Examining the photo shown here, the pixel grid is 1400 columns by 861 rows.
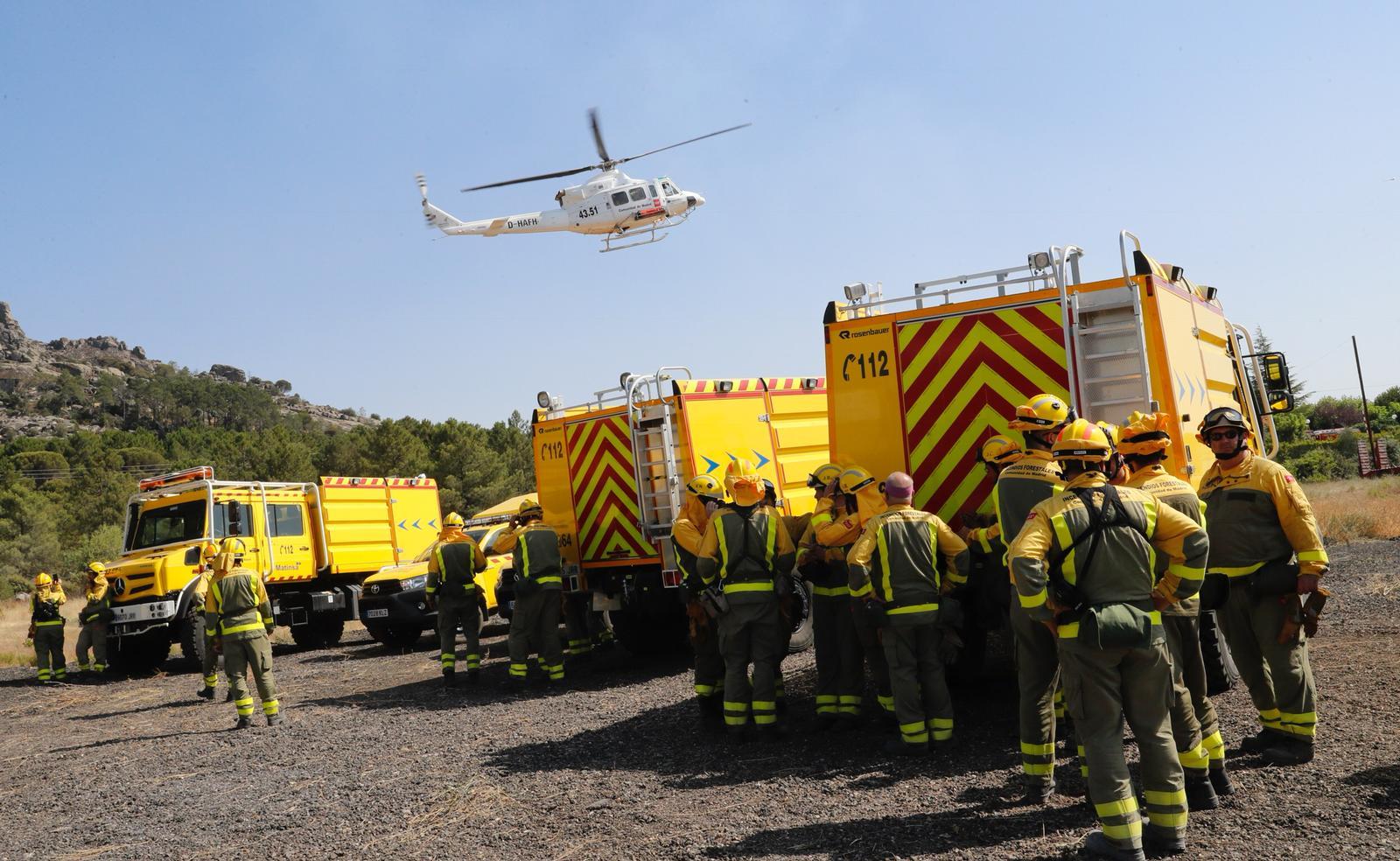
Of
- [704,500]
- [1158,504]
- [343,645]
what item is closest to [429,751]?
[704,500]

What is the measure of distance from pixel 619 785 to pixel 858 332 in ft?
12.1

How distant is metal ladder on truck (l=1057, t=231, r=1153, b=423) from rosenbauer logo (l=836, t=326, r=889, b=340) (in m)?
1.40

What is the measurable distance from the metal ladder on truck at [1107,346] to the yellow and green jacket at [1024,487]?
1.31 meters

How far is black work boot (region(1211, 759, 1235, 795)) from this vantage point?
15.9ft

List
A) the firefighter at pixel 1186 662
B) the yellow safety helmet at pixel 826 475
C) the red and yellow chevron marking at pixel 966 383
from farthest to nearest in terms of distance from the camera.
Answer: the yellow safety helmet at pixel 826 475
the red and yellow chevron marking at pixel 966 383
the firefighter at pixel 1186 662

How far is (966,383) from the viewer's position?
736 centimetres

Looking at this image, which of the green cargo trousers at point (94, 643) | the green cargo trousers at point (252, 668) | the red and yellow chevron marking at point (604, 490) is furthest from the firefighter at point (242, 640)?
the green cargo trousers at point (94, 643)

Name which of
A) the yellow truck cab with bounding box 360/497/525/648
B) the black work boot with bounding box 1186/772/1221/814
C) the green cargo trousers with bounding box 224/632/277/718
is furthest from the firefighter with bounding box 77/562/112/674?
the black work boot with bounding box 1186/772/1221/814

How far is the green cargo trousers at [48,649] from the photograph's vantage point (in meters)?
15.2

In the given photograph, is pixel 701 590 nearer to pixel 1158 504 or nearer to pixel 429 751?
pixel 429 751

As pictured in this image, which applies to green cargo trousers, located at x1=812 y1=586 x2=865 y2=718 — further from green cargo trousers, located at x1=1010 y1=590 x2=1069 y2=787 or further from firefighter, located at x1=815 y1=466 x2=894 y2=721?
green cargo trousers, located at x1=1010 y1=590 x2=1069 y2=787

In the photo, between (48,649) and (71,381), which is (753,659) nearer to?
(48,649)

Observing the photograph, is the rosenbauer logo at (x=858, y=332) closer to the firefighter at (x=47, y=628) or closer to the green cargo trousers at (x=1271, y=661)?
the green cargo trousers at (x=1271, y=661)

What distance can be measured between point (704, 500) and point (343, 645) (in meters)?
12.3
